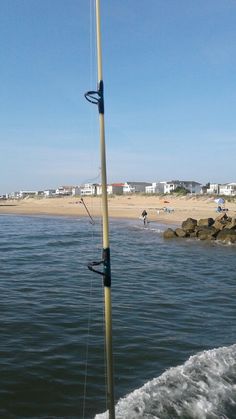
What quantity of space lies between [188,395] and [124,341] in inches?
118

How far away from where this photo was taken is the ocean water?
732 centimetres

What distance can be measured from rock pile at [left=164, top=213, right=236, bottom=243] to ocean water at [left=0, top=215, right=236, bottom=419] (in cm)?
1079

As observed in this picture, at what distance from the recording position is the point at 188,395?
752 centimetres

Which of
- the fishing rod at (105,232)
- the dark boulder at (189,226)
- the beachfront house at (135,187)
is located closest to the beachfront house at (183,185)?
the beachfront house at (135,187)

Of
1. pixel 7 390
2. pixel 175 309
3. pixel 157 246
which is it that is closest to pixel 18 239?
pixel 157 246

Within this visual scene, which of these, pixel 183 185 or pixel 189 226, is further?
pixel 183 185

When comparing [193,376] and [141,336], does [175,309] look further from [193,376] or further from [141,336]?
[193,376]

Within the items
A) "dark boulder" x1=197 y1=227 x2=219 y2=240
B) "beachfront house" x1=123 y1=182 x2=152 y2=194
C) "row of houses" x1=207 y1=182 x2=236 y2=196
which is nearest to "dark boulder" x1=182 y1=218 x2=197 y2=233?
"dark boulder" x1=197 y1=227 x2=219 y2=240

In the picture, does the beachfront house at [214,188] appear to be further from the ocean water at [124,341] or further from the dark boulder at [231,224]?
the ocean water at [124,341]

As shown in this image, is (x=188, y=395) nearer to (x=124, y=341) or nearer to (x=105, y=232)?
(x=124, y=341)

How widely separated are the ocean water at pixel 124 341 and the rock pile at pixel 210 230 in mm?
10786

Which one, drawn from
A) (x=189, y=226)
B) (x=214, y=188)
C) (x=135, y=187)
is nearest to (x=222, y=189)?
(x=214, y=188)

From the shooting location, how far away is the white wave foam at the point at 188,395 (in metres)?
6.93

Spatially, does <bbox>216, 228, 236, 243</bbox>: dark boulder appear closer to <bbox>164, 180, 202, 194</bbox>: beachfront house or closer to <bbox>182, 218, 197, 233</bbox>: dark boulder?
<bbox>182, 218, 197, 233</bbox>: dark boulder
